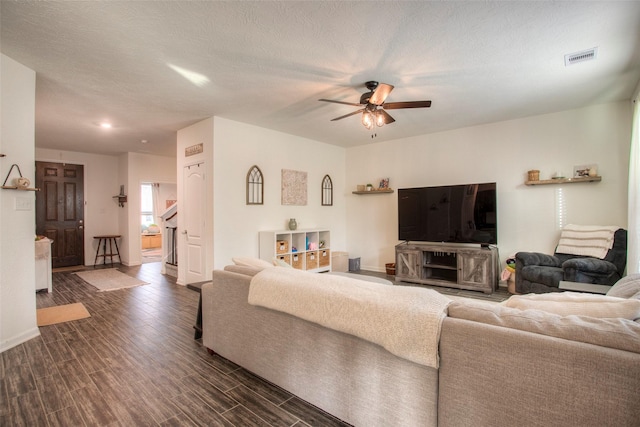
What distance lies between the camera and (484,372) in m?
1.17

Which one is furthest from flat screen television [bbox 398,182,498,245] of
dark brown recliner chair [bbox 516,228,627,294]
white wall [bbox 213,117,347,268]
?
white wall [bbox 213,117,347,268]

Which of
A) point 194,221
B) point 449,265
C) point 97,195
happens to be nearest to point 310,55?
point 194,221

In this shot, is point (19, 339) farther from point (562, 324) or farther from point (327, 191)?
point (327, 191)

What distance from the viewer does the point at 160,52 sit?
2617 mm

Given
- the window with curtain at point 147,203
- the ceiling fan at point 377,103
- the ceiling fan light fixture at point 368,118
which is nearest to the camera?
the ceiling fan at point 377,103

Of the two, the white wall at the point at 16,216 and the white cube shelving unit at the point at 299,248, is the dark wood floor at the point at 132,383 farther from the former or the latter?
the white cube shelving unit at the point at 299,248

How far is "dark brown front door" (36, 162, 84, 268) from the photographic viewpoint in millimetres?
6336

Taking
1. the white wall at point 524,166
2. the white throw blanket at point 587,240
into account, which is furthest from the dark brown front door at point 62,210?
the white throw blanket at point 587,240

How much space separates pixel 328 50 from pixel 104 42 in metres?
1.87

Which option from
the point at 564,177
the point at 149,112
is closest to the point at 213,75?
the point at 149,112

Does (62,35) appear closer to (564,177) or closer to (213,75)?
(213,75)

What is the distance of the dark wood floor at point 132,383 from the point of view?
1763 millimetres

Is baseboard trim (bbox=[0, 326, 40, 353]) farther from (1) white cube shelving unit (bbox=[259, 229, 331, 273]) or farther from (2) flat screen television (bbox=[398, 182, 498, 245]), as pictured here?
(2) flat screen television (bbox=[398, 182, 498, 245])

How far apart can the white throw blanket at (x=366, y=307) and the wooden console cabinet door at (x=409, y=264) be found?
3.54 metres
